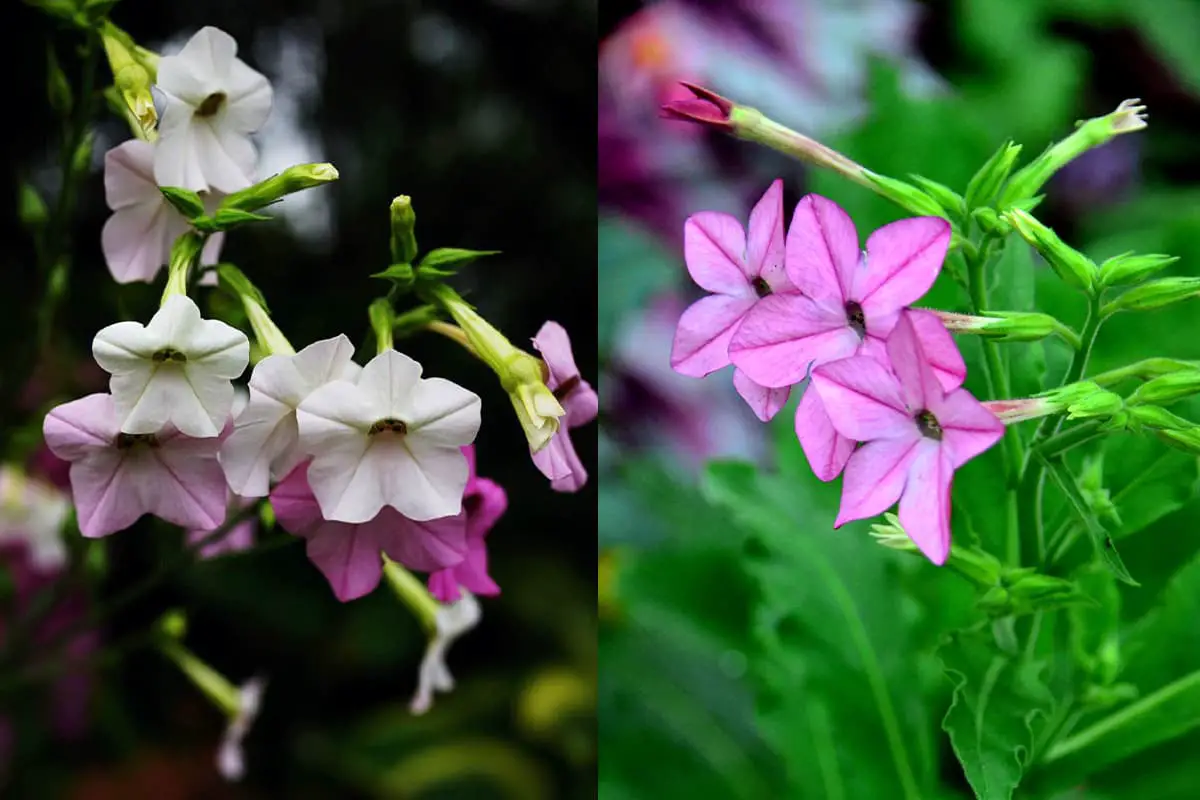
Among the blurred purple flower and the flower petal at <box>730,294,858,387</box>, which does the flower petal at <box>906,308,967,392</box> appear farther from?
the blurred purple flower

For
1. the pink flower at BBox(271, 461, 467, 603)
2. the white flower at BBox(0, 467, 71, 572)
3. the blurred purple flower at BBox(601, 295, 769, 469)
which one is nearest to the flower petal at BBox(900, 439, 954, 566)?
the pink flower at BBox(271, 461, 467, 603)

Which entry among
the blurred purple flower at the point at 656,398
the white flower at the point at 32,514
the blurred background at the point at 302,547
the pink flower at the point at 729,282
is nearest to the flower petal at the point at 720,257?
the pink flower at the point at 729,282

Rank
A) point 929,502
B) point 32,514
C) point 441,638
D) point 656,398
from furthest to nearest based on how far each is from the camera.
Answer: point 656,398 < point 32,514 < point 441,638 < point 929,502

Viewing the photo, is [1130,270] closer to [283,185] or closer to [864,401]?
[864,401]

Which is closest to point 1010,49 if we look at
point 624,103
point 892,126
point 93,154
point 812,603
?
point 624,103

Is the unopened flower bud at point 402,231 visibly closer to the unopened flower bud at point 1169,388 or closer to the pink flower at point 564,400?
the pink flower at point 564,400

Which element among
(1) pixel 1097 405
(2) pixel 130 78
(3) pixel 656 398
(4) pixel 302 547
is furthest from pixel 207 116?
(3) pixel 656 398
